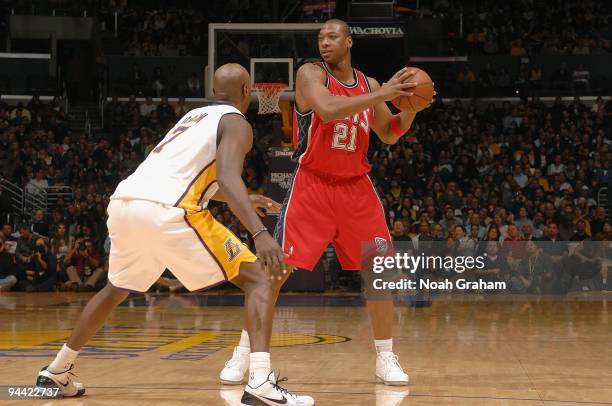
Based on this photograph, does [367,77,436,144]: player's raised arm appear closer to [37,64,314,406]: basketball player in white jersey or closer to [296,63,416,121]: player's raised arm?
[296,63,416,121]: player's raised arm

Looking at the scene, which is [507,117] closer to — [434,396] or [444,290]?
[444,290]

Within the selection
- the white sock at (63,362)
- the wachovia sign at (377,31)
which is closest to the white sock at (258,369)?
the white sock at (63,362)

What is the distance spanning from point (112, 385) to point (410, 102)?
2.29 meters

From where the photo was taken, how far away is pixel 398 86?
4.68m

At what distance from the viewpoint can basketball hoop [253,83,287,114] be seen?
14128 mm

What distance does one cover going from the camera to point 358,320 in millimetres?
9070

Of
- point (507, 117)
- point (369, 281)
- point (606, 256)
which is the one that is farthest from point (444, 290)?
point (507, 117)

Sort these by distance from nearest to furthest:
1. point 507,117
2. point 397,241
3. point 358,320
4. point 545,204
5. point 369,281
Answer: point 369,281 → point 358,320 → point 397,241 → point 545,204 → point 507,117

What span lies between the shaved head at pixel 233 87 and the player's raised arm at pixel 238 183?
9.7 inches

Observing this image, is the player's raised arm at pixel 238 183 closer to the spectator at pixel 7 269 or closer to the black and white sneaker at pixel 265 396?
the black and white sneaker at pixel 265 396

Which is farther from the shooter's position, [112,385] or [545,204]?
[545,204]

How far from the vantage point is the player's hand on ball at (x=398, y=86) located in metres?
4.64

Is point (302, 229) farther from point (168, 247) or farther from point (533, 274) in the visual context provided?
point (533, 274)

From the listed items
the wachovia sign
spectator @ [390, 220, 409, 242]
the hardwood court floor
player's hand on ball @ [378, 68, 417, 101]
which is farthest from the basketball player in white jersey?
the wachovia sign
